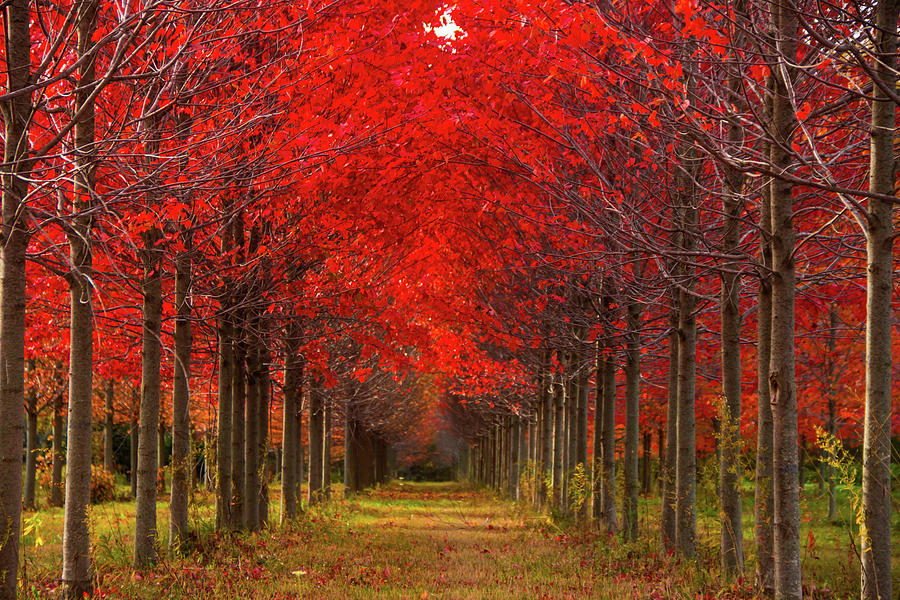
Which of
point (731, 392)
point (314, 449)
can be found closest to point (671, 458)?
point (731, 392)

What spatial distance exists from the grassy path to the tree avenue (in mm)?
392

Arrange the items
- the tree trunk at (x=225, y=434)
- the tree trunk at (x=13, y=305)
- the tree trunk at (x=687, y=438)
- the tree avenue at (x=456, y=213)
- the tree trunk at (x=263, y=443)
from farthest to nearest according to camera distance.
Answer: the tree trunk at (x=263, y=443), the tree trunk at (x=225, y=434), the tree trunk at (x=687, y=438), the tree avenue at (x=456, y=213), the tree trunk at (x=13, y=305)

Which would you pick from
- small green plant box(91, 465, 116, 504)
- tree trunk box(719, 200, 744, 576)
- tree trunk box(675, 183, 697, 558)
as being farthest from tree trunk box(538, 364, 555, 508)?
tree trunk box(719, 200, 744, 576)

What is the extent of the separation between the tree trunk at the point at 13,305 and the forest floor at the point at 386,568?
442 millimetres

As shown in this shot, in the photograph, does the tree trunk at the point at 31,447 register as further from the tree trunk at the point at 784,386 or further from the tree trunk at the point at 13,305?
the tree trunk at the point at 784,386

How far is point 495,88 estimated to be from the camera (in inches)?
326

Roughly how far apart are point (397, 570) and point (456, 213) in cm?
524

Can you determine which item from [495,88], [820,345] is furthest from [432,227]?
[820,345]

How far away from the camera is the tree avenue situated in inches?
197

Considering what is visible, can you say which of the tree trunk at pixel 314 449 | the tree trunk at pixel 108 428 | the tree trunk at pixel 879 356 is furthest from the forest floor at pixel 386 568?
the tree trunk at pixel 108 428

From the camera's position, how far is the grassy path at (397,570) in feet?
25.0

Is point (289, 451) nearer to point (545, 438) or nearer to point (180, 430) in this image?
point (180, 430)

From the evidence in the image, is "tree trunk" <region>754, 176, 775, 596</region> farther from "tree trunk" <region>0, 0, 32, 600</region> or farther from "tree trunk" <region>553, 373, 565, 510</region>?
"tree trunk" <region>553, 373, 565, 510</region>

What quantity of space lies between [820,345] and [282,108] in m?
17.7
